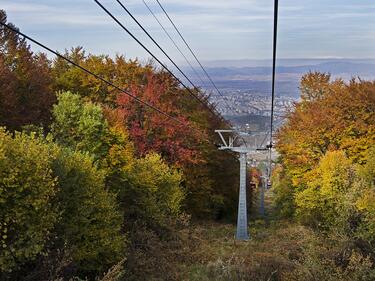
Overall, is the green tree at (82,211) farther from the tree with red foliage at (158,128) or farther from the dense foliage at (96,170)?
the tree with red foliage at (158,128)

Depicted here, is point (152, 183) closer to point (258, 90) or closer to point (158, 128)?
point (158, 128)

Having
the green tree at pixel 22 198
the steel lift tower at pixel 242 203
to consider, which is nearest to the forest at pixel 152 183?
the green tree at pixel 22 198

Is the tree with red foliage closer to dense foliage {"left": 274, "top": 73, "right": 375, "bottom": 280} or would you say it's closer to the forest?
the forest

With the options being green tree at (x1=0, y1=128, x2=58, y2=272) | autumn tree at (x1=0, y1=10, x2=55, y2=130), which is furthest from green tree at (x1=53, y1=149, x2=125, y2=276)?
autumn tree at (x1=0, y1=10, x2=55, y2=130)

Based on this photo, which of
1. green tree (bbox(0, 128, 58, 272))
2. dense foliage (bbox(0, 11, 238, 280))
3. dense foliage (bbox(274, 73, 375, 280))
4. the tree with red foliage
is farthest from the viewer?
the tree with red foliage

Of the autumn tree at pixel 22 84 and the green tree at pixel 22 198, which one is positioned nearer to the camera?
the green tree at pixel 22 198

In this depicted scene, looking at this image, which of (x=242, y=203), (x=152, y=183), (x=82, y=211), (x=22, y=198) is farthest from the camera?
(x=242, y=203)

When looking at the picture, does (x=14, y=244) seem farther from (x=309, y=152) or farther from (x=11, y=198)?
(x=309, y=152)

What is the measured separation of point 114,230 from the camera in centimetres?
1919

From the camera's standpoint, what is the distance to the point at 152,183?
2494 centimetres

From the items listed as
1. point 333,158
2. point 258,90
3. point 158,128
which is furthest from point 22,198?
point 258,90

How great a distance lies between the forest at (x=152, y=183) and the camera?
15445mm

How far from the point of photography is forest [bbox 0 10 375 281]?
1545cm

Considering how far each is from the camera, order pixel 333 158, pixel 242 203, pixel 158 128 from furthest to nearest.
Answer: pixel 158 128 < pixel 242 203 < pixel 333 158
